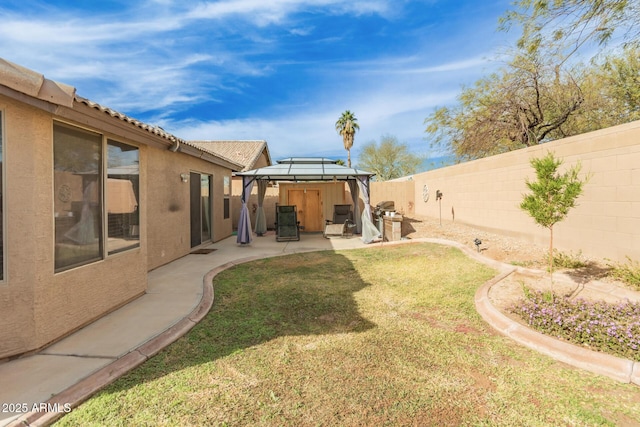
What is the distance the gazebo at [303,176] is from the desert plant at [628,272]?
592cm

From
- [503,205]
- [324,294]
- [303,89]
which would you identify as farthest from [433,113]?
[324,294]

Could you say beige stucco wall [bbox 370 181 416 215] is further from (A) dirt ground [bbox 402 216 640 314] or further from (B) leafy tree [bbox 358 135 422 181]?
(B) leafy tree [bbox 358 135 422 181]

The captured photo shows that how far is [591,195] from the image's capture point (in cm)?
575

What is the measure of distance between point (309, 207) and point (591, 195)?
33.4 ft

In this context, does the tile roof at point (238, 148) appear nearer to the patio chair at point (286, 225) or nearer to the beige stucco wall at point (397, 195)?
the beige stucco wall at point (397, 195)

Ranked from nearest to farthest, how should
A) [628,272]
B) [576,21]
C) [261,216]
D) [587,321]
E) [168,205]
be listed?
[587,321] < [628,272] < [576,21] < [168,205] < [261,216]

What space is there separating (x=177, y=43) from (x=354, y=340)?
10.5 meters

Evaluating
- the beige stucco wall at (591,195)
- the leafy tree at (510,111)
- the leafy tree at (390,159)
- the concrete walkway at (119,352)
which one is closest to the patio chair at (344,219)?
the beige stucco wall at (591,195)

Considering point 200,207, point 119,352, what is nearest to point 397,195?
point 200,207

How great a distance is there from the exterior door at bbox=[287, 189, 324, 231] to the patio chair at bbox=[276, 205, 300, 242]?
9.25 feet

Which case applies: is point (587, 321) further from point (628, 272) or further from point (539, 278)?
point (628, 272)

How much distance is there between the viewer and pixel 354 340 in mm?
3260

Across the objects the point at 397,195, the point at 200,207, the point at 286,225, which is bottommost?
the point at 286,225

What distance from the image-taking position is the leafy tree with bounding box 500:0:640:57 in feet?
20.6
